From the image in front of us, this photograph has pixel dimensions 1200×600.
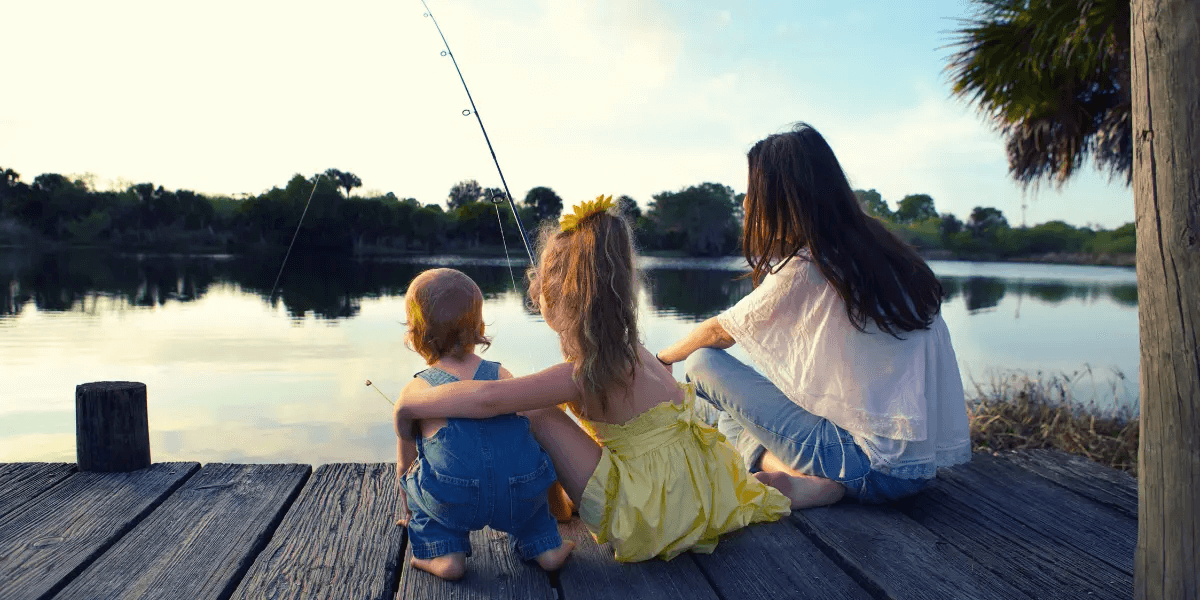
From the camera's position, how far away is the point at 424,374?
1957 mm

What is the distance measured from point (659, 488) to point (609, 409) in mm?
242

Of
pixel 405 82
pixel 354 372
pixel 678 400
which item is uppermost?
pixel 405 82

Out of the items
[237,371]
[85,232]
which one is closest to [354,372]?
[237,371]

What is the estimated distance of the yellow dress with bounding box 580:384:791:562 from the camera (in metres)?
1.95

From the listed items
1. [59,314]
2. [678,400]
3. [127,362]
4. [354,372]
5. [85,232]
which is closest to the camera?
[678,400]

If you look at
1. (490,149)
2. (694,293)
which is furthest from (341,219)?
(694,293)

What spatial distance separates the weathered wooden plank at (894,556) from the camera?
1862 millimetres

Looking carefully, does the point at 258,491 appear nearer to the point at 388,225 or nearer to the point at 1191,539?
the point at 1191,539

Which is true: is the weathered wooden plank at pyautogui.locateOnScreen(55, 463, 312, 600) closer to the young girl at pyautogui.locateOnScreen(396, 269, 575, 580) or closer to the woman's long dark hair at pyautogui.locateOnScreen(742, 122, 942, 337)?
the young girl at pyautogui.locateOnScreen(396, 269, 575, 580)

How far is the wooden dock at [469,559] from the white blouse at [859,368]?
28 centimetres

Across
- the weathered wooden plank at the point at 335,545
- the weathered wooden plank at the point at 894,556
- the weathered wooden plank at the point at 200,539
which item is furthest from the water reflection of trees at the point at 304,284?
the weathered wooden plank at the point at 894,556

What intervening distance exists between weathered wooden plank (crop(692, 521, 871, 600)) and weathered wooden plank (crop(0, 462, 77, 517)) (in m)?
2.15

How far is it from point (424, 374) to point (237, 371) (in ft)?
21.6

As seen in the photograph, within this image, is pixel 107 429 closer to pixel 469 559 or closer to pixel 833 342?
pixel 469 559
